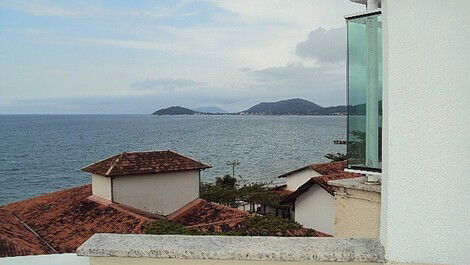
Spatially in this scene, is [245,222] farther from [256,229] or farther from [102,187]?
[102,187]

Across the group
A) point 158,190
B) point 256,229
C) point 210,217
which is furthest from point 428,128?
point 158,190

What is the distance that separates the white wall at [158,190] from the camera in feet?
54.5

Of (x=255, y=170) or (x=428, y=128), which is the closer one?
(x=428, y=128)

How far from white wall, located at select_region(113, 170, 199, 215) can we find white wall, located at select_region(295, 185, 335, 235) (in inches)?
142

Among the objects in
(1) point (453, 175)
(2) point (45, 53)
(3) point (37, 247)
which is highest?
(2) point (45, 53)

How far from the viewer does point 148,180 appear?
17.2m

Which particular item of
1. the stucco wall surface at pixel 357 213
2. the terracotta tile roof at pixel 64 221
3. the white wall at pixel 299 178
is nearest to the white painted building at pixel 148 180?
the terracotta tile roof at pixel 64 221

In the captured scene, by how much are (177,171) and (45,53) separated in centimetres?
3039

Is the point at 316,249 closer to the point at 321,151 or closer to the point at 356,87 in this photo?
the point at 356,87

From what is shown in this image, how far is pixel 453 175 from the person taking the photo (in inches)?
64.1

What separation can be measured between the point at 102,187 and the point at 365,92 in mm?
15456

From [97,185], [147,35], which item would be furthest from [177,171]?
[147,35]

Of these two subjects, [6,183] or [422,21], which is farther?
[6,183]

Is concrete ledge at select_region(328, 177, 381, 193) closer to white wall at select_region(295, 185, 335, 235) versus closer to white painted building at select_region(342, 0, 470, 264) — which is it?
white painted building at select_region(342, 0, 470, 264)
